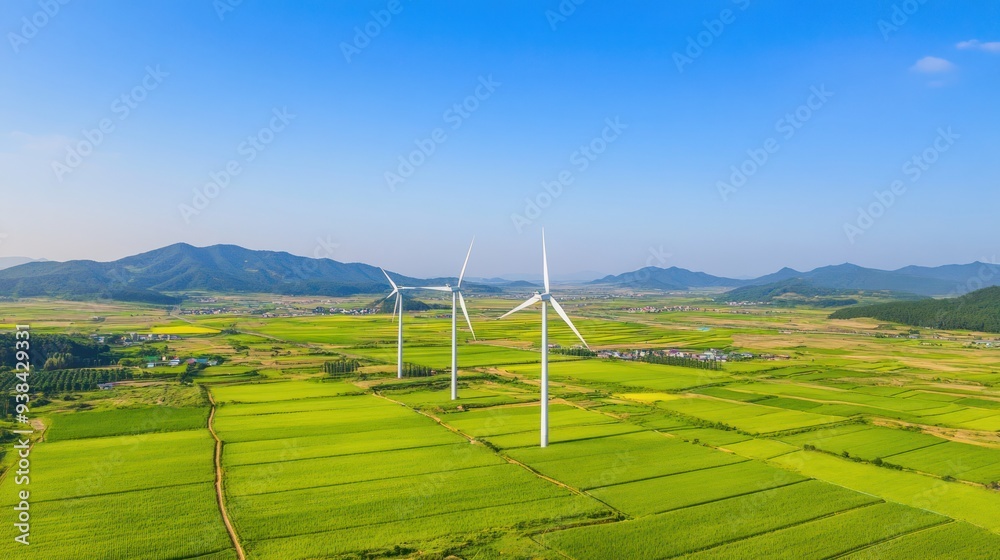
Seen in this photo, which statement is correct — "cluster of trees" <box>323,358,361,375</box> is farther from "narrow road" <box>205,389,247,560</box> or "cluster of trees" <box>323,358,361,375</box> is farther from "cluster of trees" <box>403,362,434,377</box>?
"narrow road" <box>205,389,247,560</box>

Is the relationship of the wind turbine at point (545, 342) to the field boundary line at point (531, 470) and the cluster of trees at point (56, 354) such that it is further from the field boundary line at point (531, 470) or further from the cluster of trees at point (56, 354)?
the cluster of trees at point (56, 354)

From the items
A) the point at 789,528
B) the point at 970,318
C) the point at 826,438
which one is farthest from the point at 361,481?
the point at 970,318

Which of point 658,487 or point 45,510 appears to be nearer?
point 45,510

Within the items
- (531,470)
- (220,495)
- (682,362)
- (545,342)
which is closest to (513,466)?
(531,470)

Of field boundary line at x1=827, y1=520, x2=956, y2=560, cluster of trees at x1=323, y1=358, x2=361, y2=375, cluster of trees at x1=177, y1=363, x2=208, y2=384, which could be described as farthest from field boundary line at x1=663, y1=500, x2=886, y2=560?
cluster of trees at x1=177, y1=363, x2=208, y2=384

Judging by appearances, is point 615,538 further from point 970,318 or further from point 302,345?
point 970,318

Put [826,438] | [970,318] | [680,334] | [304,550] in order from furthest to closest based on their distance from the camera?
[970,318] < [680,334] < [826,438] < [304,550]

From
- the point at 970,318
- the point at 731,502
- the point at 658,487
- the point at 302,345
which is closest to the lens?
the point at 731,502
